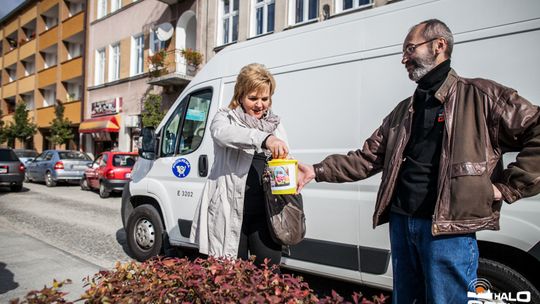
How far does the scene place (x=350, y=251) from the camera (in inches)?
135

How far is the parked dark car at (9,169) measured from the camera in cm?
1357

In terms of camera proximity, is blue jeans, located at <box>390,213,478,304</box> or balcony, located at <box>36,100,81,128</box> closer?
blue jeans, located at <box>390,213,478,304</box>

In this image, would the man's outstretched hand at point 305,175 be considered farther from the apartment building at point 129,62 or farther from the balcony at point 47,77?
the balcony at point 47,77

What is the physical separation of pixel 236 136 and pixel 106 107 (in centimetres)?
2301

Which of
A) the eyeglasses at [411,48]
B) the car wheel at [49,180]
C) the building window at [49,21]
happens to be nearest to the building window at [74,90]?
the building window at [49,21]

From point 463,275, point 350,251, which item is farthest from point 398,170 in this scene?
point 350,251

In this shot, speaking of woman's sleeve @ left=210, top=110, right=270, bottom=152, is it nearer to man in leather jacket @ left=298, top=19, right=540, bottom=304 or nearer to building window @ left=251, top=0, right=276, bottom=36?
man in leather jacket @ left=298, top=19, right=540, bottom=304

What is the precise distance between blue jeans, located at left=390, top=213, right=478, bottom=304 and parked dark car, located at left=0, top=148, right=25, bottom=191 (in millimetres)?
14924

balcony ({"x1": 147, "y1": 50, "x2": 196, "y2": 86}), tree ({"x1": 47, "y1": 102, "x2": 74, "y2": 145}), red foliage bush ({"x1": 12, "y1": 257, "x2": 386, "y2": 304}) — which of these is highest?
balcony ({"x1": 147, "y1": 50, "x2": 196, "y2": 86})

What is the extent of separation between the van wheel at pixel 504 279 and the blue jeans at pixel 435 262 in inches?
35.1

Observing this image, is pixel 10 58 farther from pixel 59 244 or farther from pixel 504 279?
pixel 504 279

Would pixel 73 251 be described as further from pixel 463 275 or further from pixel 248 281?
pixel 463 275

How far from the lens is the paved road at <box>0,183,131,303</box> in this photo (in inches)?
178

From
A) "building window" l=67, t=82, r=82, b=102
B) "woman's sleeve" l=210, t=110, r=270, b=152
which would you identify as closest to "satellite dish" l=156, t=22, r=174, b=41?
"building window" l=67, t=82, r=82, b=102
